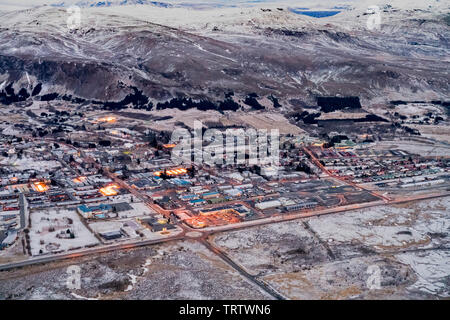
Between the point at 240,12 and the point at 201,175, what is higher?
the point at 240,12

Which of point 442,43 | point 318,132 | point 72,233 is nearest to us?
point 72,233

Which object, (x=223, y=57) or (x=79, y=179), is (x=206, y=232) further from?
(x=223, y=57)

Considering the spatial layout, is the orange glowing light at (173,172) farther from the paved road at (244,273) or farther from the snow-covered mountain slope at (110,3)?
the snow-covered mountain slope at (110,3)

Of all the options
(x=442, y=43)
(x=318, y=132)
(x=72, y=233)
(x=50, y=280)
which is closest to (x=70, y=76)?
(x=318, y=132)

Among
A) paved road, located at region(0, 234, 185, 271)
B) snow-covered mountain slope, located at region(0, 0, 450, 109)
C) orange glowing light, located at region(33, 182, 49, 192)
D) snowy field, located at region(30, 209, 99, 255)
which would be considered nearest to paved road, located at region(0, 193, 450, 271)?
paved road, located at region(0, 234, 185, 271)

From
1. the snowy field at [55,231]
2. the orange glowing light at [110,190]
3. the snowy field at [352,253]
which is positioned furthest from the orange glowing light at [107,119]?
the snowy field at [352,253]

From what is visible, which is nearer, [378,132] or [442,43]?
[378,132]

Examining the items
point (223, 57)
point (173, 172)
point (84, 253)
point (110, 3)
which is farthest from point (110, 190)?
point (110, 3)

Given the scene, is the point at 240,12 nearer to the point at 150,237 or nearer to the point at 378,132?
the point at 378,132
